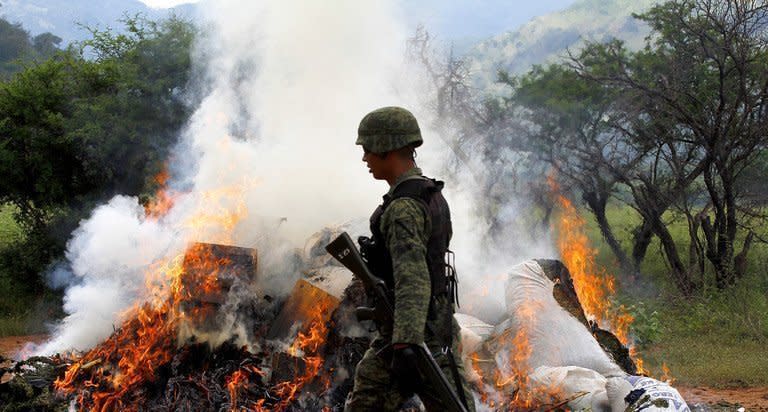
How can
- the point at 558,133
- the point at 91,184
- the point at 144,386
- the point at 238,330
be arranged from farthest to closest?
the point at 558,133 → the point at 91,184 → the point at 238,330 → the point at 144,386

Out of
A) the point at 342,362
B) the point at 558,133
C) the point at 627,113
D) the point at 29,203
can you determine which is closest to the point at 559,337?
the point at 342,362

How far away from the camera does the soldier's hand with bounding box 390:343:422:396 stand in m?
2.74

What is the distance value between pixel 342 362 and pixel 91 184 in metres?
7.26

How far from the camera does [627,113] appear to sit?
35.0 ft

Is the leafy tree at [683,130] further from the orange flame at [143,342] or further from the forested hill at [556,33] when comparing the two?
the forested hill at [556,33]

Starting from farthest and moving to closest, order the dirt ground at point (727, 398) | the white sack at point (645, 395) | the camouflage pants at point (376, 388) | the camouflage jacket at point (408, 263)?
the dirt ground at point (727, 398) → the white sack at point (645, 395) → the camouflage pants at point (376, 388) → the camouflage jacket at point (408, 263)

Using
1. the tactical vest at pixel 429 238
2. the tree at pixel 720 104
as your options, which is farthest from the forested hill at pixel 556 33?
the tactical vest at pixel 429 238

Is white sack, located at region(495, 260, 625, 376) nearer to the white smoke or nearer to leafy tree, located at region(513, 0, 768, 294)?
the white smoke

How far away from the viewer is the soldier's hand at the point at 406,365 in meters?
2.74

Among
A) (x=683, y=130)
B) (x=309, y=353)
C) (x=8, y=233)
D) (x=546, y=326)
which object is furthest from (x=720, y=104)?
(x=8, y=233)

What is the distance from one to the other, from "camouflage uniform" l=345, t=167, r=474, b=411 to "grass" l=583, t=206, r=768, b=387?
4455 mm

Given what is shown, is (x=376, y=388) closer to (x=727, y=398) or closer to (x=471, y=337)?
(x=471, y=337)

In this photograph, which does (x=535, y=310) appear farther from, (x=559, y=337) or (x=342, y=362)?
(x=342, y=362)

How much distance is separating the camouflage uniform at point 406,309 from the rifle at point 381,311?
97mm
